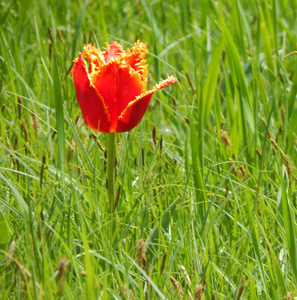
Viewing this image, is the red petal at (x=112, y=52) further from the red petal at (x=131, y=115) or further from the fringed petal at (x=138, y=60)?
the red petal at (x=131, y=115)

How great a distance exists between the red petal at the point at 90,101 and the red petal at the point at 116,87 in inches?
0.8

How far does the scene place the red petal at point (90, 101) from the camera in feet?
5.13

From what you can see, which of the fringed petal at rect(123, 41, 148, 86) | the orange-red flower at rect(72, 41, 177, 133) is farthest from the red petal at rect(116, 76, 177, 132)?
the fringed petal at rect(123, 41, 148, 86)

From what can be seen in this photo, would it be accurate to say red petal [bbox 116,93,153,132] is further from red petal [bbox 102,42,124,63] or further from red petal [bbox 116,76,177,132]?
red petal [bbox 102,42,124,63]

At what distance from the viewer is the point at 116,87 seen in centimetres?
Answer: 159

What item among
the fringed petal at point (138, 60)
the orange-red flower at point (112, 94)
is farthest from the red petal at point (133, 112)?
the fringed petal at point (138, 60)

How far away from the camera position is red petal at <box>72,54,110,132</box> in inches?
61.6

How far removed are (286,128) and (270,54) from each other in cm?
68

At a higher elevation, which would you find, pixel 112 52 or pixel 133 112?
pixel 112 52

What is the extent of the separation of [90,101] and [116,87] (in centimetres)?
8

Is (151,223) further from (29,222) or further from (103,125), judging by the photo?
(29,222)

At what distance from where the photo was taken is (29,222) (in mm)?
1318

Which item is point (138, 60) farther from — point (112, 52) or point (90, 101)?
point (90, 101)

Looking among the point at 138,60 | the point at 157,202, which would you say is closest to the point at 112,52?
the point at 138,60
